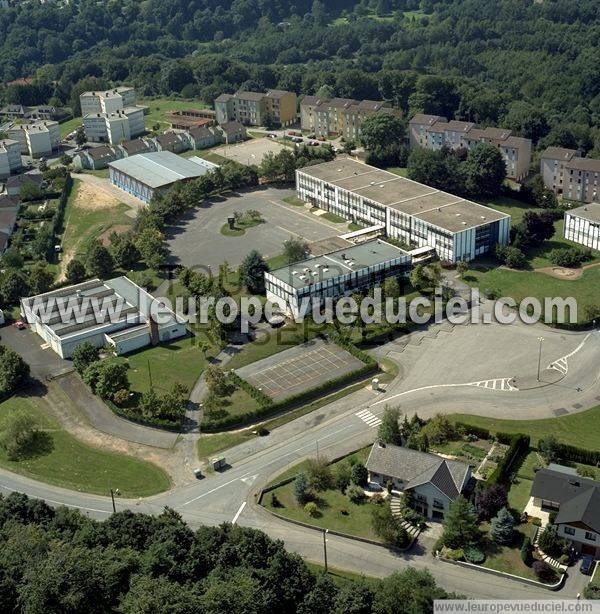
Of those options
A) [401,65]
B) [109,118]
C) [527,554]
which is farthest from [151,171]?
[527,554]

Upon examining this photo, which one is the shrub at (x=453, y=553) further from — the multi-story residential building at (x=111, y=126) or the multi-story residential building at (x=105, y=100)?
the multi-story residential building at (x=105, y=100)

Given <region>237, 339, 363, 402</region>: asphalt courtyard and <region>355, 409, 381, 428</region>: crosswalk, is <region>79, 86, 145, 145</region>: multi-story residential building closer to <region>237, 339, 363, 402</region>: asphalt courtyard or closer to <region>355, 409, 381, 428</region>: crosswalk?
<region>237, 339, 363, 402</region>: asphalt courtyard

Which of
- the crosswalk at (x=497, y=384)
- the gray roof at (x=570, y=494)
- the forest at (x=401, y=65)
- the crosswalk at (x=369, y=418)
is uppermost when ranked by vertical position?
the forest at (x=401, y=65)

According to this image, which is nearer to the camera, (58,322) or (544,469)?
(544,469)

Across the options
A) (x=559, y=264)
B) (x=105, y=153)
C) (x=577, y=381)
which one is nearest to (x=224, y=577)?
(x=577, y=381)

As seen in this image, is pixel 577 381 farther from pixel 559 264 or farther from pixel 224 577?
pixel 224 577

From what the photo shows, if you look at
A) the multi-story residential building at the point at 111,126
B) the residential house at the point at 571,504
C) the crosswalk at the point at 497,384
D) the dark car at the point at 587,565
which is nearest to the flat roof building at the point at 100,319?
the crosswalk at the point at 497,384
